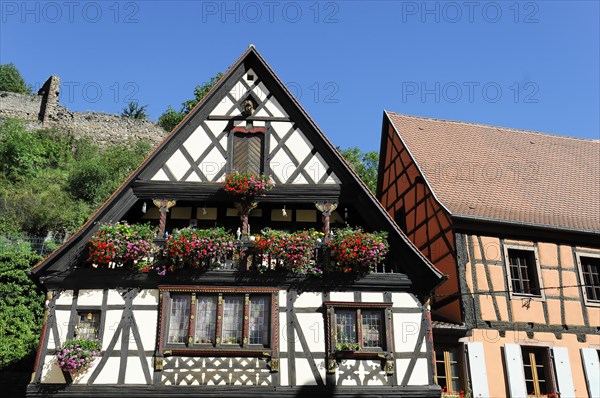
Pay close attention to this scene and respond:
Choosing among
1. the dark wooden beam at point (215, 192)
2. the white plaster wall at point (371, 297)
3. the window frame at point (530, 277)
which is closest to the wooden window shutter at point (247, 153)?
the dark wooden beam at point (215, 192)

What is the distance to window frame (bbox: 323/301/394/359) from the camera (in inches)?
479

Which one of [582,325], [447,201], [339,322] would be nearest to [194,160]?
[339,322]

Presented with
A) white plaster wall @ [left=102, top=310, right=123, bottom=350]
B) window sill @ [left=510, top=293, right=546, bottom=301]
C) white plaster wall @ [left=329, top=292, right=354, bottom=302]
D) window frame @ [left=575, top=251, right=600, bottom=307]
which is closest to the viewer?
white plaster wall @ [left=102, top=310, right=123, bottom=350]

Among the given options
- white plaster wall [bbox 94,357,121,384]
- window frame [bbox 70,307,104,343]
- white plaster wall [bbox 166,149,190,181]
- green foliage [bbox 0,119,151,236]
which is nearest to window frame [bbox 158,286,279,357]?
white plaster wall [bbox 94,357,121,384]

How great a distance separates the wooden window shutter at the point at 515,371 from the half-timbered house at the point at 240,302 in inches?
103

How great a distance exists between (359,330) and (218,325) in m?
2.86

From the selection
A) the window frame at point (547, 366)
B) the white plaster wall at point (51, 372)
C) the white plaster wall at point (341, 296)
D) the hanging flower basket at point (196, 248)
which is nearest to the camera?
the white plaster wall at point (51, 372)

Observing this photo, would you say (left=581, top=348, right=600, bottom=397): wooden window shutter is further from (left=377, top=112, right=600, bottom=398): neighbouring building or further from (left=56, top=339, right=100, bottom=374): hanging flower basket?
(left=56, top=339, right=100, bottom=374): hanging flower basket

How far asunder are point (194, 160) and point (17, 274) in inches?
353

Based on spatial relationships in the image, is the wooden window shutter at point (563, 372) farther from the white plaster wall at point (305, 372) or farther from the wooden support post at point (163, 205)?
the wooden support post at point (163, 205)

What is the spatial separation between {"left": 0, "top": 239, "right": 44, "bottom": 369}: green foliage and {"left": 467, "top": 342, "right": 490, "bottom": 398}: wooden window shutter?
1185 cm

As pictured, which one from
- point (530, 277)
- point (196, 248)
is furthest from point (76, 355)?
point (530, 277)

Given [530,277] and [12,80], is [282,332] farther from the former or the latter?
[12,80]

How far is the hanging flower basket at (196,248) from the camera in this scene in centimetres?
1230
